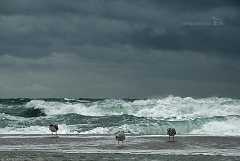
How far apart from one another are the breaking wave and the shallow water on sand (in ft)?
30.4

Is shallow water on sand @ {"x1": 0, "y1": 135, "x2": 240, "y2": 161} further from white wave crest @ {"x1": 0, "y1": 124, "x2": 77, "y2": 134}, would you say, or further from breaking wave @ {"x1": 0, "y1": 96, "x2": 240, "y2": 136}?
white wave crest @ {"x1": 0, "y1": 124, "x2": 77, "y2": 134}

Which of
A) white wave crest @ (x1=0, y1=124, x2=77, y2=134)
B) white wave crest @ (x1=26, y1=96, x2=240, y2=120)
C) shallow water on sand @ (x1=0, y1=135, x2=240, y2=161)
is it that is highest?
white wave crest @ (x1=26, y1=96, x2=240, y2=120)

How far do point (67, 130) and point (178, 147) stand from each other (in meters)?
15.7

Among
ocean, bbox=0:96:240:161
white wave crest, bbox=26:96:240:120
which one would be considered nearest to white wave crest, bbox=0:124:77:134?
ocean, bbox=0:96:240:161

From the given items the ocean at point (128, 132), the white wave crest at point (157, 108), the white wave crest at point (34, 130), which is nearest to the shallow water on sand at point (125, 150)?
the ocean at point (128, 132)

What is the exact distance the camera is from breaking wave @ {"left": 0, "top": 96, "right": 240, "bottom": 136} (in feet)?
126

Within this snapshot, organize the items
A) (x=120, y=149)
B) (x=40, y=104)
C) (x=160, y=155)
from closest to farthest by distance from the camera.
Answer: (x=160, y=155)
(x=120, y=149)
(x=40, y=104)

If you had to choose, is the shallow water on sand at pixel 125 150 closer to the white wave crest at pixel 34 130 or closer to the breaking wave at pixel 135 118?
the breaking wave at pixel 135 118

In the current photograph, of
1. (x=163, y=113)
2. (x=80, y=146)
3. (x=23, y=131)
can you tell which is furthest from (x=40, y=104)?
(x=80, y=146)

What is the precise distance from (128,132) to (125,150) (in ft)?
44.4

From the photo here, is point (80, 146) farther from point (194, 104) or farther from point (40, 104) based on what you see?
point (40, 104)

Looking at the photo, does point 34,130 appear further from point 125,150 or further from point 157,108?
point 157,108

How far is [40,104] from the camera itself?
67.5 meters

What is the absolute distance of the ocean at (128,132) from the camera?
69.0 ft
